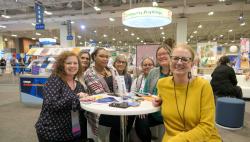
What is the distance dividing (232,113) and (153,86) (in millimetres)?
2049

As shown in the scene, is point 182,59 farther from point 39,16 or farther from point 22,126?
point 39,16

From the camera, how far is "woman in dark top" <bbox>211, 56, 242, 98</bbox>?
157 inches

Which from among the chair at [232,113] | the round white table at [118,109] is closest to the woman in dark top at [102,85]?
the round white table at [118,109]

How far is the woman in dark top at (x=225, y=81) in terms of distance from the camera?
157 inches

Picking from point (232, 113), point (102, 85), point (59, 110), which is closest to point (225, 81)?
point (232, 113)

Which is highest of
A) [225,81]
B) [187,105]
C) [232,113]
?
[187,105]

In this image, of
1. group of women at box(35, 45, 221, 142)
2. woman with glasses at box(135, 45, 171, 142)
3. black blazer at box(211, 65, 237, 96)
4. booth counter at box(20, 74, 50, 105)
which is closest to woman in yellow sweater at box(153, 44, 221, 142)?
group of women at box(35, 45, 221, 142)

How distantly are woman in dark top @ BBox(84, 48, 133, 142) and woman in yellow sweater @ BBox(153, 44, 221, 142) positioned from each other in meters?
0.79

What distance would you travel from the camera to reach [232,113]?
3.34 meters

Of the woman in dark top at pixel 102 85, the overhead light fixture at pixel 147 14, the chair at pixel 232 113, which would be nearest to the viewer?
the woman in dark top at pixel 102 85

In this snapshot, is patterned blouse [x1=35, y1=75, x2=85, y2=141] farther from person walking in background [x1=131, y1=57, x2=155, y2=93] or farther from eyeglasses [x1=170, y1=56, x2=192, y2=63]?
person walking in background [x1=131, y1=57, x2=155, y2=93]

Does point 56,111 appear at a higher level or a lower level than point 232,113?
higher

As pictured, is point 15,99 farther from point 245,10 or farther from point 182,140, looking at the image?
point 245,10

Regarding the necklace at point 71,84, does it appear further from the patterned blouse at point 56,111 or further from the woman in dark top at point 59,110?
the patterned blouse at point 56,111
